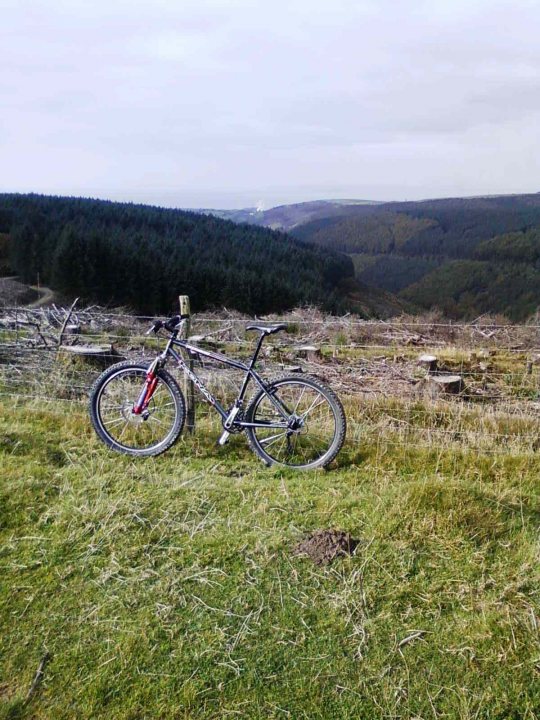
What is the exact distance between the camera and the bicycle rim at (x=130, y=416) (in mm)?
4285

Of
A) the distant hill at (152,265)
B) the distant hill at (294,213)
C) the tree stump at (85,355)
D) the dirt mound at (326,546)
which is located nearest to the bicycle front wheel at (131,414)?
the dirt mound at (326,546)

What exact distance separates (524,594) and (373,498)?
1.07m

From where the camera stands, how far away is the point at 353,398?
574cm

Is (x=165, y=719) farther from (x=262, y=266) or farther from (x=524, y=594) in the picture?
(x=262, y=266)

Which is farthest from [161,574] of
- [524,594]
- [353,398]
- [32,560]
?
[353,398]

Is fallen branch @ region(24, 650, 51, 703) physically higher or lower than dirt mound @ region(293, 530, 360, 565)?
lower

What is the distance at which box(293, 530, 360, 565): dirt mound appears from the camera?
9.38 ft

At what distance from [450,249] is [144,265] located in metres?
80.9

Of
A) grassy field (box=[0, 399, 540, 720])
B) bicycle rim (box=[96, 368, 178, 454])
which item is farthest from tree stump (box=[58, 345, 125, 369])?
grassy field (box=[0, 399, 540, 720])

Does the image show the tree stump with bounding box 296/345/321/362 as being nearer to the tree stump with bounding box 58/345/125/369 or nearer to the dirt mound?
the tree stump with bounding box 58/345/125/369

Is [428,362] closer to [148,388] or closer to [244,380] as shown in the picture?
[244,380]

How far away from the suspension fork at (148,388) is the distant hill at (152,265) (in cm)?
3065

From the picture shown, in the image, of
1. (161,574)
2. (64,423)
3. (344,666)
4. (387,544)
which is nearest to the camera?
(344,666)

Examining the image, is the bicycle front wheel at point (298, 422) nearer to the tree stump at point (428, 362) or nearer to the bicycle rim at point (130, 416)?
the bicycle rim at point (130, 416)
